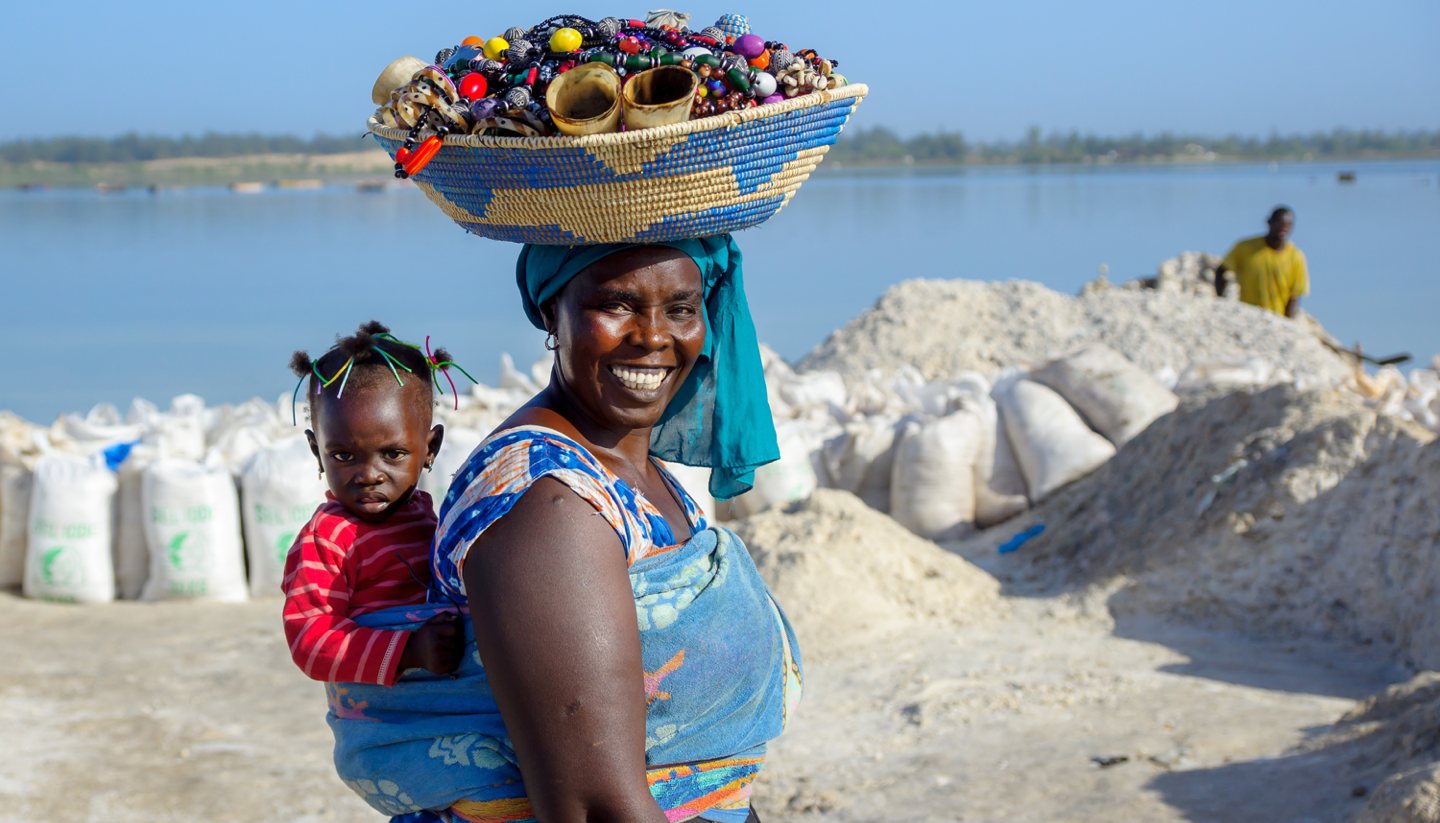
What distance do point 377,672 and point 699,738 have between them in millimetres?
360

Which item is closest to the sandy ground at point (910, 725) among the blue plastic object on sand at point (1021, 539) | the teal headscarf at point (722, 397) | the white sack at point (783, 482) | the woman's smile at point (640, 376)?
the blue plastic object on sand at point (1021, 539)

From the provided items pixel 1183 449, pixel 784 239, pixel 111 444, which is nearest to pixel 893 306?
pixel 1183 449

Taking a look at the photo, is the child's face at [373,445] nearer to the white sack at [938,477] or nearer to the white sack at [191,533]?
the white sack at [191,533]

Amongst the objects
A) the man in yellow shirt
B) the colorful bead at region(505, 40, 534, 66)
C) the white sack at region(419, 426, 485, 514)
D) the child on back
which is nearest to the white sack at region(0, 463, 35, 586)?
the white sack at region(419, 426, 485, 514)

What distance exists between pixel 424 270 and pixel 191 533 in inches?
723

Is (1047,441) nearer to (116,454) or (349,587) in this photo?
(116,454)

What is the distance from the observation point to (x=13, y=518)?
609 centimetres

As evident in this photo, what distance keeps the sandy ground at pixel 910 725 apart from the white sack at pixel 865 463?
1.41m

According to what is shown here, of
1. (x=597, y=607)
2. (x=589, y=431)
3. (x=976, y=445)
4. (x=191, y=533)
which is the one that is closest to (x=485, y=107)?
(x=589, y=431)

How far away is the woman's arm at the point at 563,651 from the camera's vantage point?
4.37 feet

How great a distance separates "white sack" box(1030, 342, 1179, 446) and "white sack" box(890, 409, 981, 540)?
2.10 ft

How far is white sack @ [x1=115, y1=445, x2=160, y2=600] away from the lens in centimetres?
600

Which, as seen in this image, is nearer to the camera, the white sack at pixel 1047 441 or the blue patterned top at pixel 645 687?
the blue patterned top at pixel 645 687

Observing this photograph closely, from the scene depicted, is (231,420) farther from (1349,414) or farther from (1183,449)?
(1349,414)
